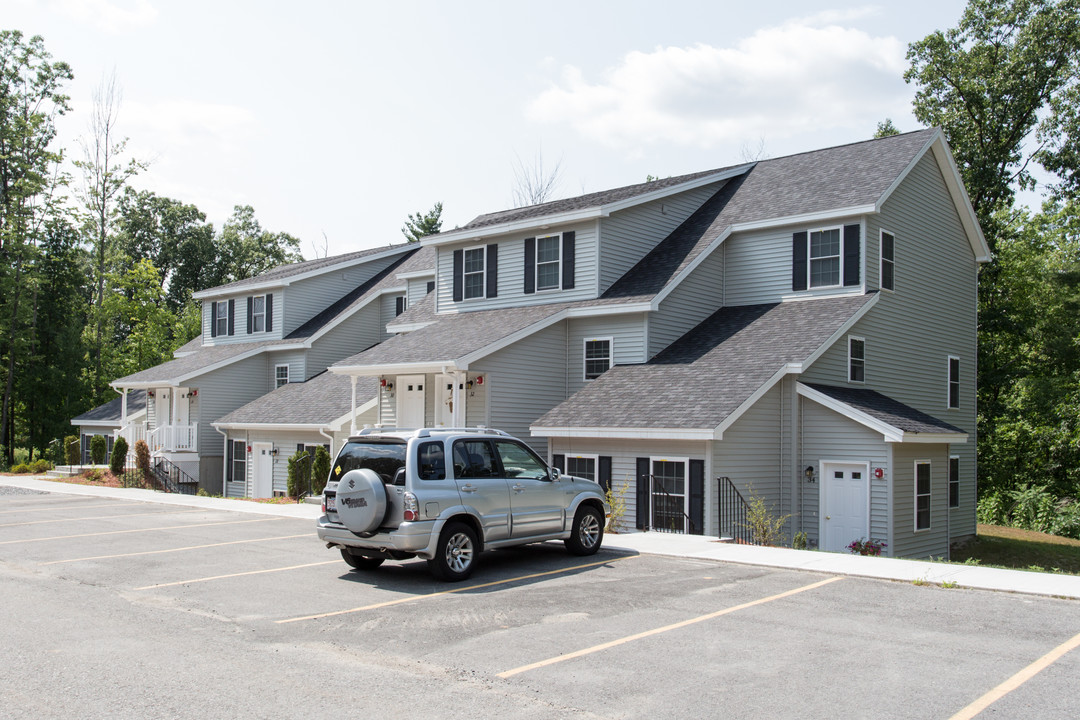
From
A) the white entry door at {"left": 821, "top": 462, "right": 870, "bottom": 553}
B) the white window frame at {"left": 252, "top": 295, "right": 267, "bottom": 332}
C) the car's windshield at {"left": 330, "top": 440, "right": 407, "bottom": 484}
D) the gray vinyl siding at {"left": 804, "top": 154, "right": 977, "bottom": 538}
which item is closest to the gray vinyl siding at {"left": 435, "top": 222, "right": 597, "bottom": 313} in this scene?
the gray vinyl siding at {"left": 804, "top": 154, "right": 977, "bottom": 538}

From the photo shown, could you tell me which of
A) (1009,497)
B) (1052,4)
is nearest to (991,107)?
(1052,4)

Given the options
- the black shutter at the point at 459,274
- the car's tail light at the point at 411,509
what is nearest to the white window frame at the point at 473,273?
the black shutter at the point at 459,274

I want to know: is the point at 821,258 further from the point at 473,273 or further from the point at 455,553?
the point at 455,553

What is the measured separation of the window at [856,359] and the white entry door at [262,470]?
20685 millimetres

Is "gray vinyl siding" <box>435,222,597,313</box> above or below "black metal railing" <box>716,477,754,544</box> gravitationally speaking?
above

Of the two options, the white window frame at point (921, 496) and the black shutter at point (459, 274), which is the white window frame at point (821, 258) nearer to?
the white window frame at point (921, 496)

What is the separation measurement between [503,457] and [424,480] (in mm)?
1650

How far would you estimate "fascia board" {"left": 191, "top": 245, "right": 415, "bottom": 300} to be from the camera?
3750 centimetres

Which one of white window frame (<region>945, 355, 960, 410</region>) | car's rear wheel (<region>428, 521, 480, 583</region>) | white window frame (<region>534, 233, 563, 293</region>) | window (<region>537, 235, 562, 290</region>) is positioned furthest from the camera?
white window frame (<region>945, 355, 960, 410</region>)

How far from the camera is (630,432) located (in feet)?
64.4

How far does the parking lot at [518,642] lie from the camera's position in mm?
6852

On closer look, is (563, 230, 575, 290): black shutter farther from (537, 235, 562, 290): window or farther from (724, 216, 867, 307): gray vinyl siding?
(724, 216, 867, 307): gray vinyl siding

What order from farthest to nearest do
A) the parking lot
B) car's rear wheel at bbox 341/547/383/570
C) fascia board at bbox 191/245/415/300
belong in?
fascia board at bbox 191/245/415/300, car's rear wheel at bbox 341/547/383/570, the parking lot

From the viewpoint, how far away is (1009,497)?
3478cm
